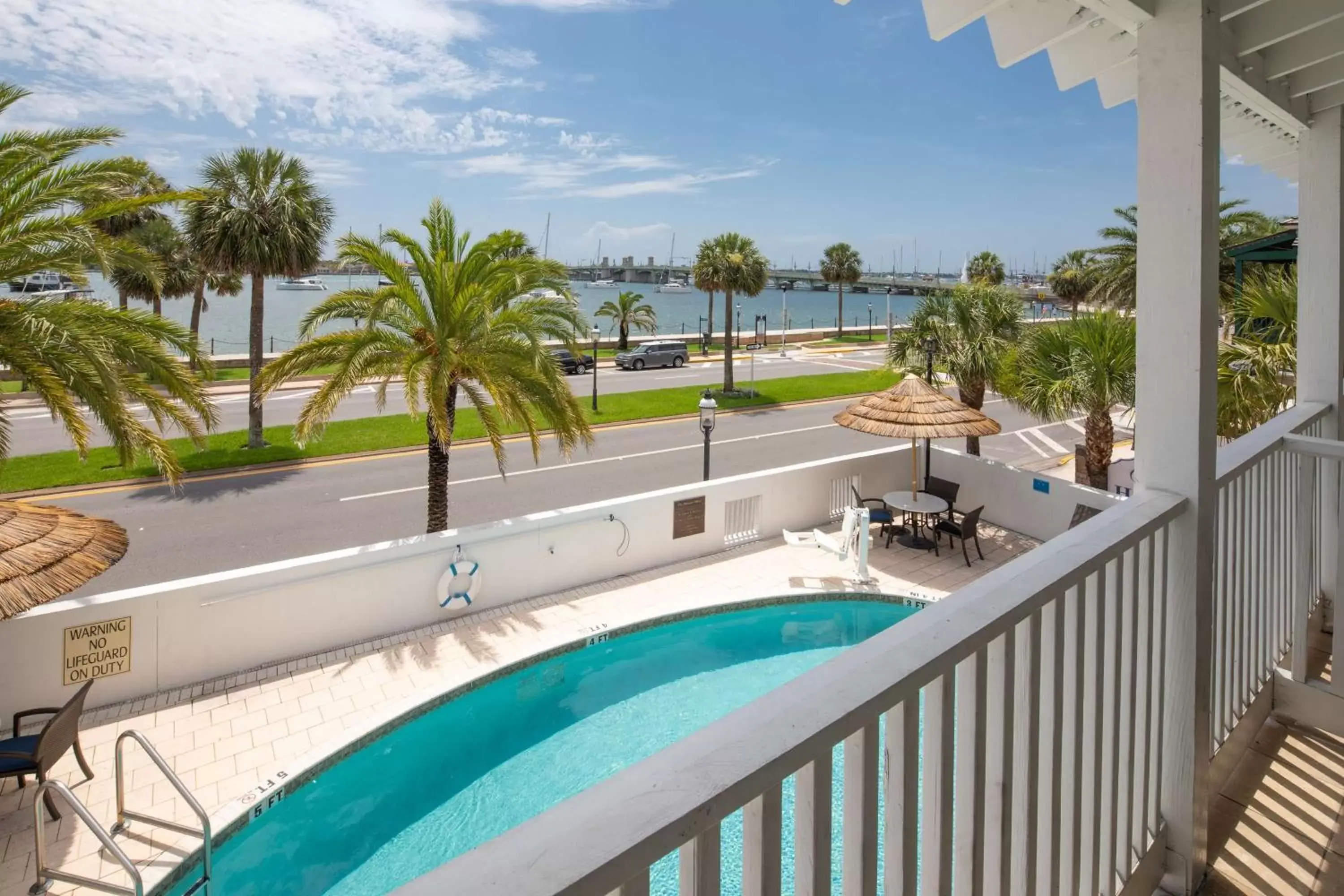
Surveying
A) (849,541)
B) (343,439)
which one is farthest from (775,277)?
(849,541)

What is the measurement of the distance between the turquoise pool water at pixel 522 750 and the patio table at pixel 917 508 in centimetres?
201

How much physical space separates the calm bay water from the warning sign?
39214 millimetres

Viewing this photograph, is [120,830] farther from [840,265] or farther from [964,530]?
[840,265]

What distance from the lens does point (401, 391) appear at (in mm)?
27594

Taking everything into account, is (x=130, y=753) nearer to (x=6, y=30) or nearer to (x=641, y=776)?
(x=641, y=776)

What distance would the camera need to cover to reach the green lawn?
16.2 m

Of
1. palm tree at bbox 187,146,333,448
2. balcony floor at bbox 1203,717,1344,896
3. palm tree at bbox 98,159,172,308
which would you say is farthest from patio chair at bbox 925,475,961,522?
palm tree at bbox 98,159,172,308

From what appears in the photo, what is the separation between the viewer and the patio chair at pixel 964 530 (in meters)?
10.3

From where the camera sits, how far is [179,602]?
7.17m

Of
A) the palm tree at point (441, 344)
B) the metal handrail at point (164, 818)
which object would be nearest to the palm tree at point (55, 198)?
the palm tree at point (441, 344)

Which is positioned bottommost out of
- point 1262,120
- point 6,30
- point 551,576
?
point 551,576

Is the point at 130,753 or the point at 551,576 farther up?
the point at 551,576

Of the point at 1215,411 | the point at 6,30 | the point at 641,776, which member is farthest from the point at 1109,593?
the point at 6,30

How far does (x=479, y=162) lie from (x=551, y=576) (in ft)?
399
